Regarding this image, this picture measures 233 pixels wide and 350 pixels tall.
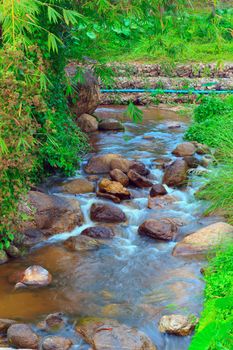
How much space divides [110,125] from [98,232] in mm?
4696

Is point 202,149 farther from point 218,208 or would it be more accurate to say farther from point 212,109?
point 218,208

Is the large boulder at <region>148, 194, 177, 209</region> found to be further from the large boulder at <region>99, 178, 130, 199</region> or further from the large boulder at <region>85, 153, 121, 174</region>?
the large boulder at <region>85, 153, 121, 174</region>

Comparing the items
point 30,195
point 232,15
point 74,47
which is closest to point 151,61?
point 232,15

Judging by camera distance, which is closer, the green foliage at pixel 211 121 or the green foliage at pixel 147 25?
the green foliage at pixel 147 25

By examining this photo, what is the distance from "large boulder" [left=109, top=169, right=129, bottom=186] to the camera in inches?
300

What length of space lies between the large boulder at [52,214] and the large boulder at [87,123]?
3716 mm

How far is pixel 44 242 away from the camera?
20.1ft

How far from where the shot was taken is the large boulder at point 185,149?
8.98 meters

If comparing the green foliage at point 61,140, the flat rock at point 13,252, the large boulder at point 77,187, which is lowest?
the large boulder at point 77,187

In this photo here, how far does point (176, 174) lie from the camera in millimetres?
7781

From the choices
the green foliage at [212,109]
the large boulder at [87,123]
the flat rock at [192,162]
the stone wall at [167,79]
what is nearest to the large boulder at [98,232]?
the flat rock at [192,162]

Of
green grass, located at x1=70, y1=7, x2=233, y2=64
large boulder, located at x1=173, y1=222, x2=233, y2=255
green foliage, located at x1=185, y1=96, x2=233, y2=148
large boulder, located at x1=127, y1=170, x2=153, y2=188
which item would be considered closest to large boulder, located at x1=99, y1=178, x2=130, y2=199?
large boulder, located at x1=127, y1=170, x2=153, y2=188

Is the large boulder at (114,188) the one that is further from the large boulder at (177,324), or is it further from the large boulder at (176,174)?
the large boulder at (177,324)

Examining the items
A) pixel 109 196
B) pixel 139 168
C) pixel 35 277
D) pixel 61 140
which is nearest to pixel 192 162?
pixel 139 168
